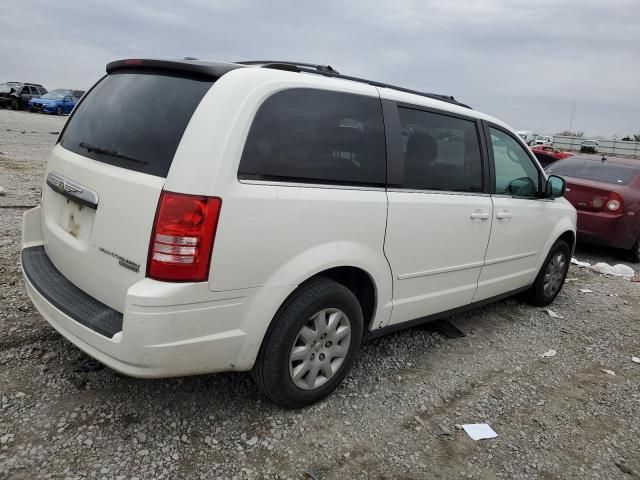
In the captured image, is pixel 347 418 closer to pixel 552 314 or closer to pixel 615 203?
pixel 552 314

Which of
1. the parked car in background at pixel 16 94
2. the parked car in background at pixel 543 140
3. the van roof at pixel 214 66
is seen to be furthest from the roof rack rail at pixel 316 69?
the parked car in background at pixel 543 140

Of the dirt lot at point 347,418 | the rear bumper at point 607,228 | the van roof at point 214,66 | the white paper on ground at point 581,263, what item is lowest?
the dirt lot at point 347,418

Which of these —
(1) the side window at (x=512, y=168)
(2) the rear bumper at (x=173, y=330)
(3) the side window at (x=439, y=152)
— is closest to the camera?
(2) the rear bumper at (x=173, y=330)

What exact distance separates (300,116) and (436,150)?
1186 millimetres

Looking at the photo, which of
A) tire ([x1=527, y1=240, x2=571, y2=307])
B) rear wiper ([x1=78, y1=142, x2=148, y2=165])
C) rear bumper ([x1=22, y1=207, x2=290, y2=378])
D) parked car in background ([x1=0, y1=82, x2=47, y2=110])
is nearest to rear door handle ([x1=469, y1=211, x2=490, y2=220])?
tire ([x1=527, y1=240, x2=571, y2=307])

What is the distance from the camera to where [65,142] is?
3.04m

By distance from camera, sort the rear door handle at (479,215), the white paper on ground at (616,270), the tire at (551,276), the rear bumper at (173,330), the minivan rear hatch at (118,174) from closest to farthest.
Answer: the rear bumper at (173,330) → the minivan rear hatch at (118,174) → the rear door handle at (479,215) → the tire at (551,276) → the white paper on ground at (616,270)

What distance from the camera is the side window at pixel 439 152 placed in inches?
124

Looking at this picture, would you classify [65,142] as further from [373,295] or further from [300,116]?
[373,295]

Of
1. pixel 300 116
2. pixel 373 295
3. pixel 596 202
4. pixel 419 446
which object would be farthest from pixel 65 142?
pixel 596 202

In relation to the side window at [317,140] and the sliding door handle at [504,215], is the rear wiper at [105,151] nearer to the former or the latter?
the side window at [317,140]

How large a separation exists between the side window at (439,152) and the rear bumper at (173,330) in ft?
4.37

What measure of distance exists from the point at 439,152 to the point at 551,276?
7.90 ft

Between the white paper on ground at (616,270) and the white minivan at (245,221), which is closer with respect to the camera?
the white minivan at (245,221)
